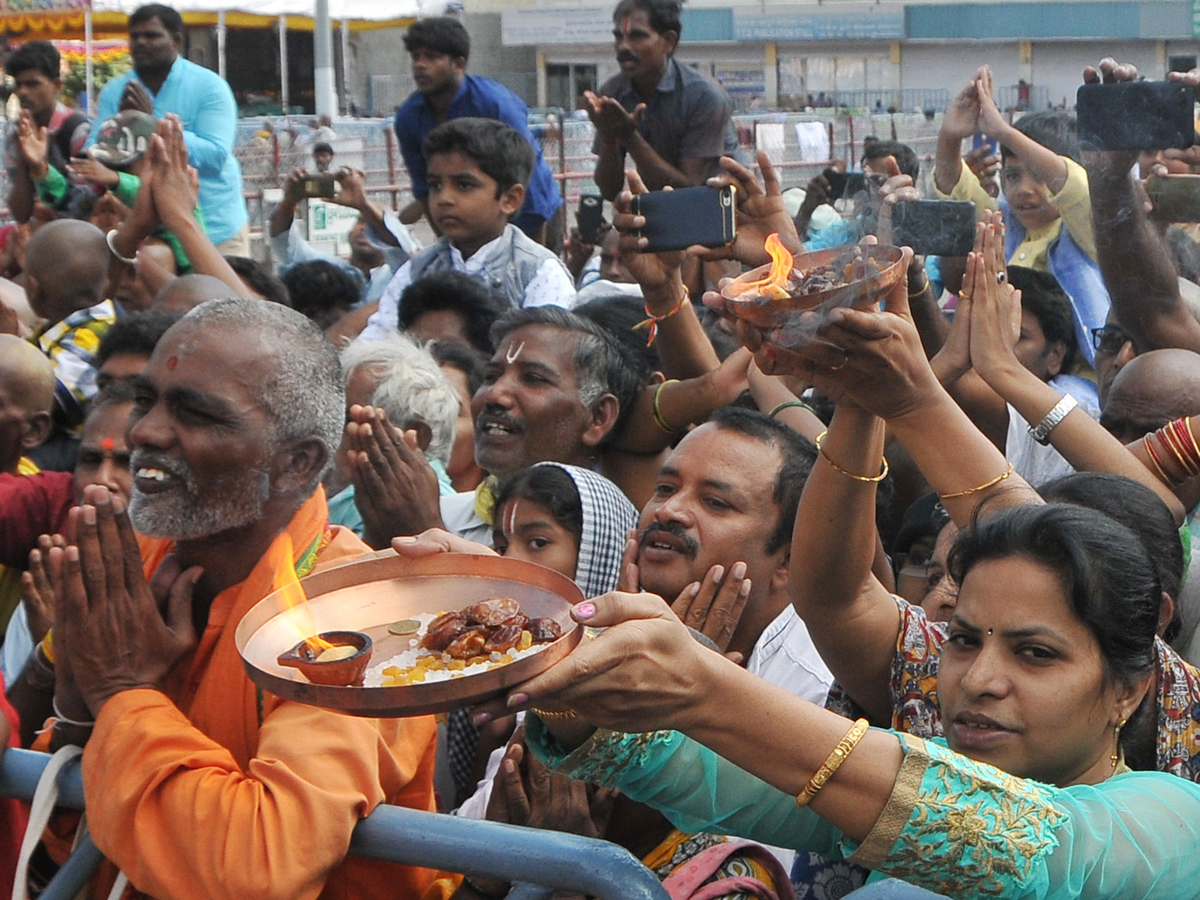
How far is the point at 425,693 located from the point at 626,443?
2632 millimetres

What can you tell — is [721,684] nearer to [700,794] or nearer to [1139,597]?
[700,794]

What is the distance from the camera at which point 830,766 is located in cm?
165

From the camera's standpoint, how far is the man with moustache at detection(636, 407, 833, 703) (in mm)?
2811

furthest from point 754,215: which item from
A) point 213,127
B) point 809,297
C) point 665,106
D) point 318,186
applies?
point 318,186

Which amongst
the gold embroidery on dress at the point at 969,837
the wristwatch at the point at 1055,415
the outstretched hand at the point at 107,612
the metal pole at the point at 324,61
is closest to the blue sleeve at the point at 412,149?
the wristwatch at the point at 1055,415

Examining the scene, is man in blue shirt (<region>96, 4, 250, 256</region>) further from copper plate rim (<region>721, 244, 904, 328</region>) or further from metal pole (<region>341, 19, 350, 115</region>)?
metal pole (<region>341, 19, 350, 115</region>)

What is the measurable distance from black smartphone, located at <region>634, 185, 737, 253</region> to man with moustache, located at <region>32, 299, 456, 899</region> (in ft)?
4.17

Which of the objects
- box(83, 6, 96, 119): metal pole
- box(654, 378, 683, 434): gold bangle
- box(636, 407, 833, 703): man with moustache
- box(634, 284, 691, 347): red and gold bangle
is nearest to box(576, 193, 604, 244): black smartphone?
box(634, 284, 691, 347): red and gold bangle

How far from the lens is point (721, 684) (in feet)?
5.42

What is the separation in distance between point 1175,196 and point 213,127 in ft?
14.9

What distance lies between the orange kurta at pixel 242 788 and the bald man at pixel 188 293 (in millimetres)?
2369

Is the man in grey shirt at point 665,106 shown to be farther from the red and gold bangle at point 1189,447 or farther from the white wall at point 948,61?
the white wall at point 948,61

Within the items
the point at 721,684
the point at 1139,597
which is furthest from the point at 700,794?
the point at 1139,597

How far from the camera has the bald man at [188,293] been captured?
15.0 ft
